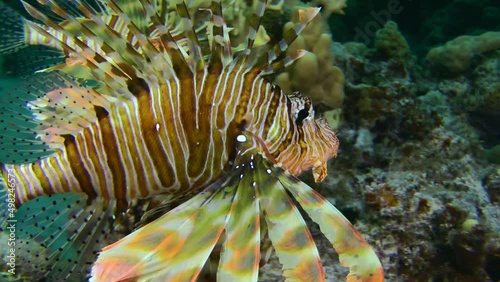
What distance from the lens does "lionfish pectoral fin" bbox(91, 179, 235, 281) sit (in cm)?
127

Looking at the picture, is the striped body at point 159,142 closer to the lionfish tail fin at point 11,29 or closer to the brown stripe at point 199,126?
the brown stripe at point 199,126

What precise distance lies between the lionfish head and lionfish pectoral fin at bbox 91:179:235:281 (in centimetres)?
69

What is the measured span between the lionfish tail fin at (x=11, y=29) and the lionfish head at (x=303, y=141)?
287 cm

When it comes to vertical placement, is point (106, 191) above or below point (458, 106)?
below

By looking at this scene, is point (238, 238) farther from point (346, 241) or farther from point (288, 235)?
point (346, 241)

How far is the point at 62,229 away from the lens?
2043 mm

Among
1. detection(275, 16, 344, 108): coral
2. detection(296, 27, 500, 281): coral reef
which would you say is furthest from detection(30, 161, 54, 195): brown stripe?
detection(275, 16, 344, 108): coral

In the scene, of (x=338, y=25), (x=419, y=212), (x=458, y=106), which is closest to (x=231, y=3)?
(x=419, y=212)

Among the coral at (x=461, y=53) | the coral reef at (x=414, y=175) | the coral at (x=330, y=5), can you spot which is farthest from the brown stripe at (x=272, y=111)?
the coral at (x=461, y=53)

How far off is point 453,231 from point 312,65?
1.87m

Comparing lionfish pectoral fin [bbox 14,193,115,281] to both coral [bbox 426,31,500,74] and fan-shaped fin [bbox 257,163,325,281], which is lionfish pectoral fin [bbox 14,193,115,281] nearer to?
fan-shaped fin [bbox 257,163,325,281]

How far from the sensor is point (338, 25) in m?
10.2

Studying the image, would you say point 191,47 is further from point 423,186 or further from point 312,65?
point 423,186

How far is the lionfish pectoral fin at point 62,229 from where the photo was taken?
6.70ft
